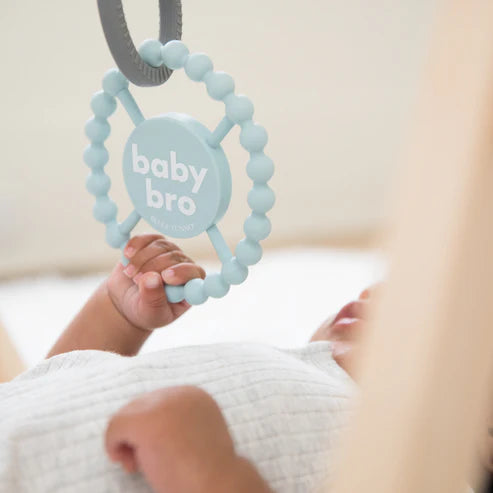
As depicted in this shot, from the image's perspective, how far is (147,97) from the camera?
1295 millimetres

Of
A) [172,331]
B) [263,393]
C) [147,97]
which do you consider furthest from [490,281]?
[147,97]

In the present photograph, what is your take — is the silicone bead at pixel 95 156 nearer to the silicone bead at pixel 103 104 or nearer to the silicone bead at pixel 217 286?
the silicone bead at pixel 103 104

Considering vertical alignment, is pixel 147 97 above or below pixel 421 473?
above

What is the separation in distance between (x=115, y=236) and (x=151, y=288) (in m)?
0.05

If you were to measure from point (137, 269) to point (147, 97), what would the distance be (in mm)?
707

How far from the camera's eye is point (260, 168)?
527 millimetres

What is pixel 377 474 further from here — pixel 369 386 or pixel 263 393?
pixel 263 393

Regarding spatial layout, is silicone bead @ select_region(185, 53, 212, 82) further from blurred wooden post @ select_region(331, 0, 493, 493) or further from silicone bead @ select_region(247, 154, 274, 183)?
blurred wooden post @ select_region(331, 0, 493, 493)

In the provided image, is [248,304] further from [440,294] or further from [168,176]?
[440,294]

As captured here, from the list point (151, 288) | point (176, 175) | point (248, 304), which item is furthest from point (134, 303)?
→ point (248, 304)

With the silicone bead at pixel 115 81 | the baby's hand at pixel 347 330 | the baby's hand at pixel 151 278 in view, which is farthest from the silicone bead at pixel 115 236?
the baby's hand at pixel 347 330

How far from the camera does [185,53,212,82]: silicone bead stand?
1.75ft

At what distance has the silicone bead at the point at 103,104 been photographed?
2.01 feet

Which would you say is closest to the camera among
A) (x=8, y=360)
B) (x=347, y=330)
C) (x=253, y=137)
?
(x=253, y=137)
